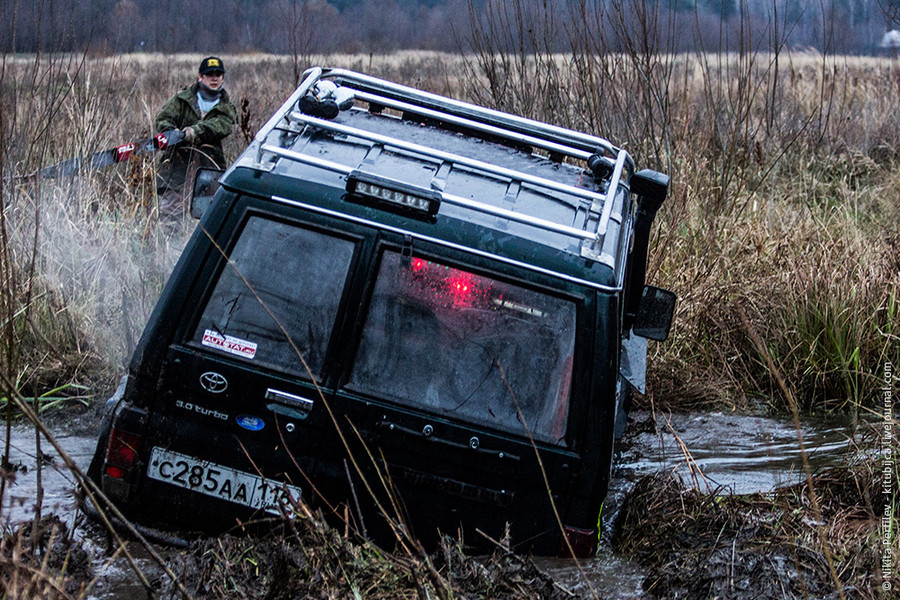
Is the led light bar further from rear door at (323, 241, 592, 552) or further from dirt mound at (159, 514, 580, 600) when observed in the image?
dirt mound at (159, 514, 580, 600)

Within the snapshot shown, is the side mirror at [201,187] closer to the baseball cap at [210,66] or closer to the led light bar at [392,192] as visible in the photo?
the led light bar at [392,192]

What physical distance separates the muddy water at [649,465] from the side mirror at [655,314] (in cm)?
43

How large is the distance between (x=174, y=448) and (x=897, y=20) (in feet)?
26.7

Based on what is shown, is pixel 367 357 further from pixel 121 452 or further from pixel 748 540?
pixel 748 540

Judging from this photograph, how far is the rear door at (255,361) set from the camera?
321cm

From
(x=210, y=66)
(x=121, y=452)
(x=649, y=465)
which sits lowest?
(x=649, y=465)

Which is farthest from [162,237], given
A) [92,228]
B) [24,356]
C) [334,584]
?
[334,584]

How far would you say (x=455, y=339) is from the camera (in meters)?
3.24

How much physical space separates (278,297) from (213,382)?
0.35 m

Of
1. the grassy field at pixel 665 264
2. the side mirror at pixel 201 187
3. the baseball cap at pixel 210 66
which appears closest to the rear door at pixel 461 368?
the side mirror at pixel 201 187

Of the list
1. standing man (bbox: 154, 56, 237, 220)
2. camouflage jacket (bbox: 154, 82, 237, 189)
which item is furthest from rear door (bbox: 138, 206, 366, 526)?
camouflage jacket (bbox: 154, 82, 237, 189)

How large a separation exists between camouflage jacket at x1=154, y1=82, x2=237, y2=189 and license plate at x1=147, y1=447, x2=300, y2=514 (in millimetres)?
6151

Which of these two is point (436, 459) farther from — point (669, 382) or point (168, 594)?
point (669, 382)

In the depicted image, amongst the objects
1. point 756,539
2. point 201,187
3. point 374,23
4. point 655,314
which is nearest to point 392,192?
point 201,187
